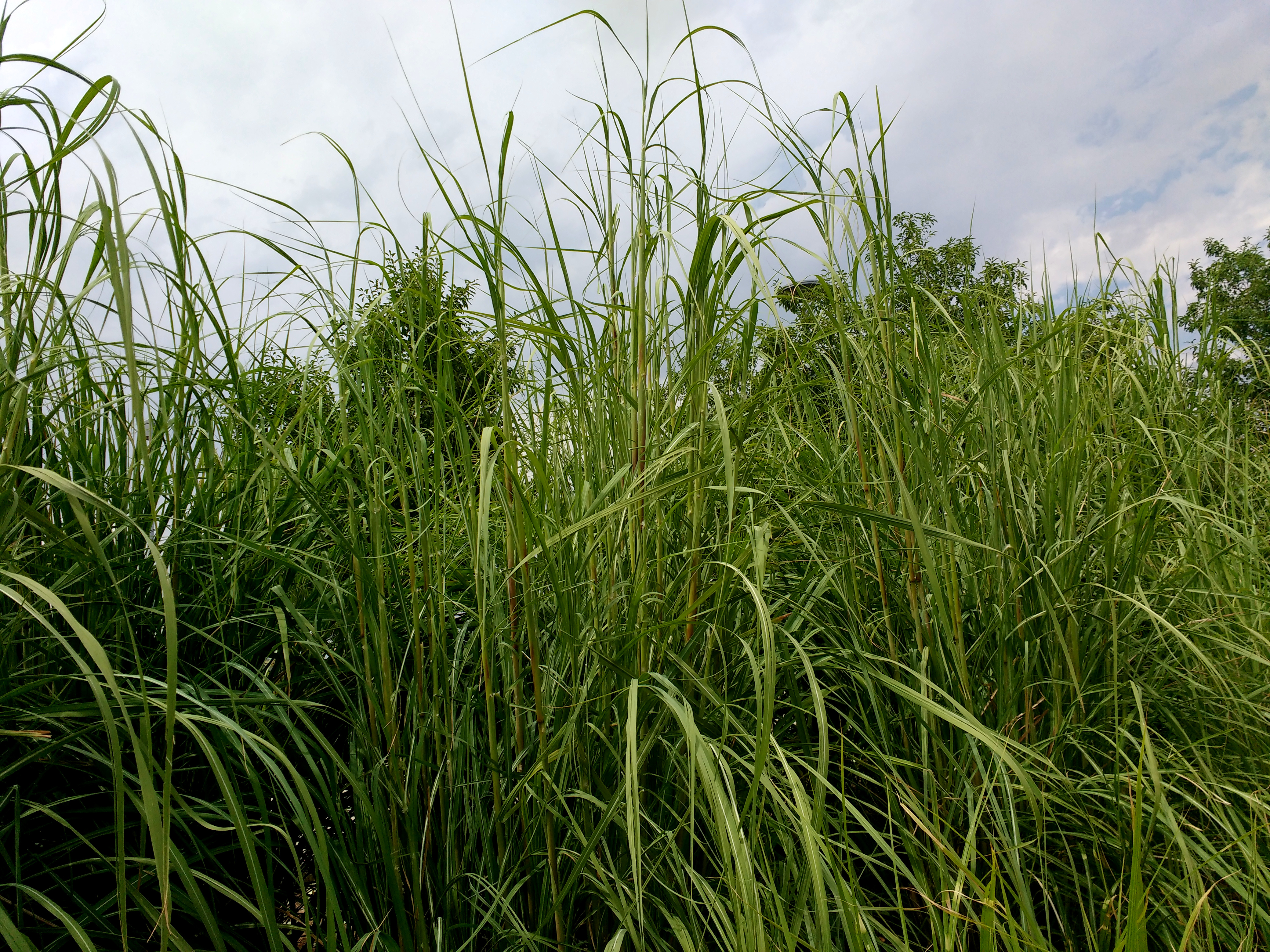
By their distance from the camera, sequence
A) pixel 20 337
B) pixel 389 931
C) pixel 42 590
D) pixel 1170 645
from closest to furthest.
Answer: pixel 42 590 < pixel 20 337 < pixel 389 931 < pixel 1170 645

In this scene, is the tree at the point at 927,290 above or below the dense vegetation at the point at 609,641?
above

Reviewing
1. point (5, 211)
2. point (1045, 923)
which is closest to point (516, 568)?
point (5, 211)

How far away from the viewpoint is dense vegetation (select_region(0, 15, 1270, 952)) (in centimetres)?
96

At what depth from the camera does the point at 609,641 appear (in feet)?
3.61

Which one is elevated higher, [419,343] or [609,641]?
[419,343]

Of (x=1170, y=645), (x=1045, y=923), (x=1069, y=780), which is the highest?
(x=1170, y=645)

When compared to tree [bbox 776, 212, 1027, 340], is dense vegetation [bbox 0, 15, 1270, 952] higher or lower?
lower

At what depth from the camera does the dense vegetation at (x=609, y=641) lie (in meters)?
0.96

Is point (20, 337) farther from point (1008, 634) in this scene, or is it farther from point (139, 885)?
point (1008, 634)

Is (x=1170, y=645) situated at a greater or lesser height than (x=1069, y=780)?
greater

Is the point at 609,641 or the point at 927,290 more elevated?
the point at 927,290

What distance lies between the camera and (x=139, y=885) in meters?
1.01

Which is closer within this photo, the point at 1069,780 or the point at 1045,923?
the point at 1069,780

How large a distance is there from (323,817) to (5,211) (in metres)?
1.08
